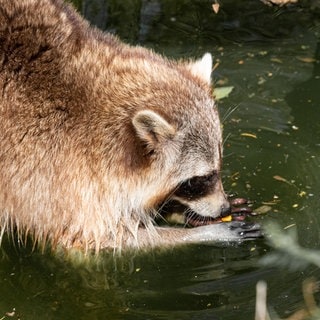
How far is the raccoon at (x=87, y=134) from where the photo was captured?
544 cm

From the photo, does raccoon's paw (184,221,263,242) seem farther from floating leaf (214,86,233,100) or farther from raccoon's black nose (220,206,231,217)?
floating leaf (214,86,233,100)

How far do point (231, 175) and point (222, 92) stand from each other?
47.1 inches

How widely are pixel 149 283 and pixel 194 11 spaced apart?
13.2 ft

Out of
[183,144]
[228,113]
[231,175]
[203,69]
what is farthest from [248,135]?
[183,144]

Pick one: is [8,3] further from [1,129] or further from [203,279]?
[203,279]

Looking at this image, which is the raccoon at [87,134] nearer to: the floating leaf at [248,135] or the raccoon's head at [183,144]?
the raccoon's head at [183,144]

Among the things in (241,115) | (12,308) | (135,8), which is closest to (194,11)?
(135,8)

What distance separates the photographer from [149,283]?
567cm

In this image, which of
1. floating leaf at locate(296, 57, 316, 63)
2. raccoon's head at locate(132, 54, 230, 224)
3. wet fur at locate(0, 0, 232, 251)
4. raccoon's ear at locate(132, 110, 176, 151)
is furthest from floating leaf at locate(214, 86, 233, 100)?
raccoon's ear at locate(132, 110, 176, 151)

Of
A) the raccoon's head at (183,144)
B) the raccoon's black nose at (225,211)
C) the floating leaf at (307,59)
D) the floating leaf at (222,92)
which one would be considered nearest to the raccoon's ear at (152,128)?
the raccoon's head at (183,144)

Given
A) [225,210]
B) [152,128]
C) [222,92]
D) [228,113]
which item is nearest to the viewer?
[152,128]

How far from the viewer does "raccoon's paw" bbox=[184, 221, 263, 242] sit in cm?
597

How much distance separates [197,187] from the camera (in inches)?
228

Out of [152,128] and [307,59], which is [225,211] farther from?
[307,59]
